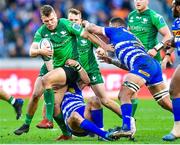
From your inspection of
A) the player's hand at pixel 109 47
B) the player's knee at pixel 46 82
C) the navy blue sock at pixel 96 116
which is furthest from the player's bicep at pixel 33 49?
the navy blue sock at pixel 96 116

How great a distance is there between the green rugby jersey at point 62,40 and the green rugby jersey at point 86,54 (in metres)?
1.43

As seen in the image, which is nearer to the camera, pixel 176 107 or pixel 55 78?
pixel 176 107

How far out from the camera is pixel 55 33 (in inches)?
514

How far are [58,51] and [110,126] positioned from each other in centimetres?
265

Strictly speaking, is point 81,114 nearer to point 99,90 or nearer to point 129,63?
point 129,63

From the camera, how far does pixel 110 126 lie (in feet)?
49.7

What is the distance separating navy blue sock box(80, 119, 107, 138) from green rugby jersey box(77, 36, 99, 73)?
2.94 metres

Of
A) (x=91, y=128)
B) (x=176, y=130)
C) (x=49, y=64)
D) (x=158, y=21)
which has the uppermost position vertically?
(x=158, y=21)

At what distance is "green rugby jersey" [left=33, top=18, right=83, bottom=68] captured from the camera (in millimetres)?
13016

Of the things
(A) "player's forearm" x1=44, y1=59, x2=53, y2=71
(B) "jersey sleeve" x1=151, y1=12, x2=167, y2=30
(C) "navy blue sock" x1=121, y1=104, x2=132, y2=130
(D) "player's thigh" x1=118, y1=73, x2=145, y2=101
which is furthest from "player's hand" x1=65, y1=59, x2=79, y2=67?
(B) "jersey sleeve" x1=151, y1=12, x2=167, y2=30

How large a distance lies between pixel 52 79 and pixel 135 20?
291 centimetres

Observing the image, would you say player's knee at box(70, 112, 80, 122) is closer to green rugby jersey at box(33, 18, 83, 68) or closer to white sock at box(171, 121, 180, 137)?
green rugby jersey at box(33, 18, 83, 68)

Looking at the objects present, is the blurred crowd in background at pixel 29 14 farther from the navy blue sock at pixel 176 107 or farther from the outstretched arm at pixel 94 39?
the navy blue sock at pixel 176 107

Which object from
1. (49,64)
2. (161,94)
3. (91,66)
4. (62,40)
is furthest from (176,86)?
(91,66)
